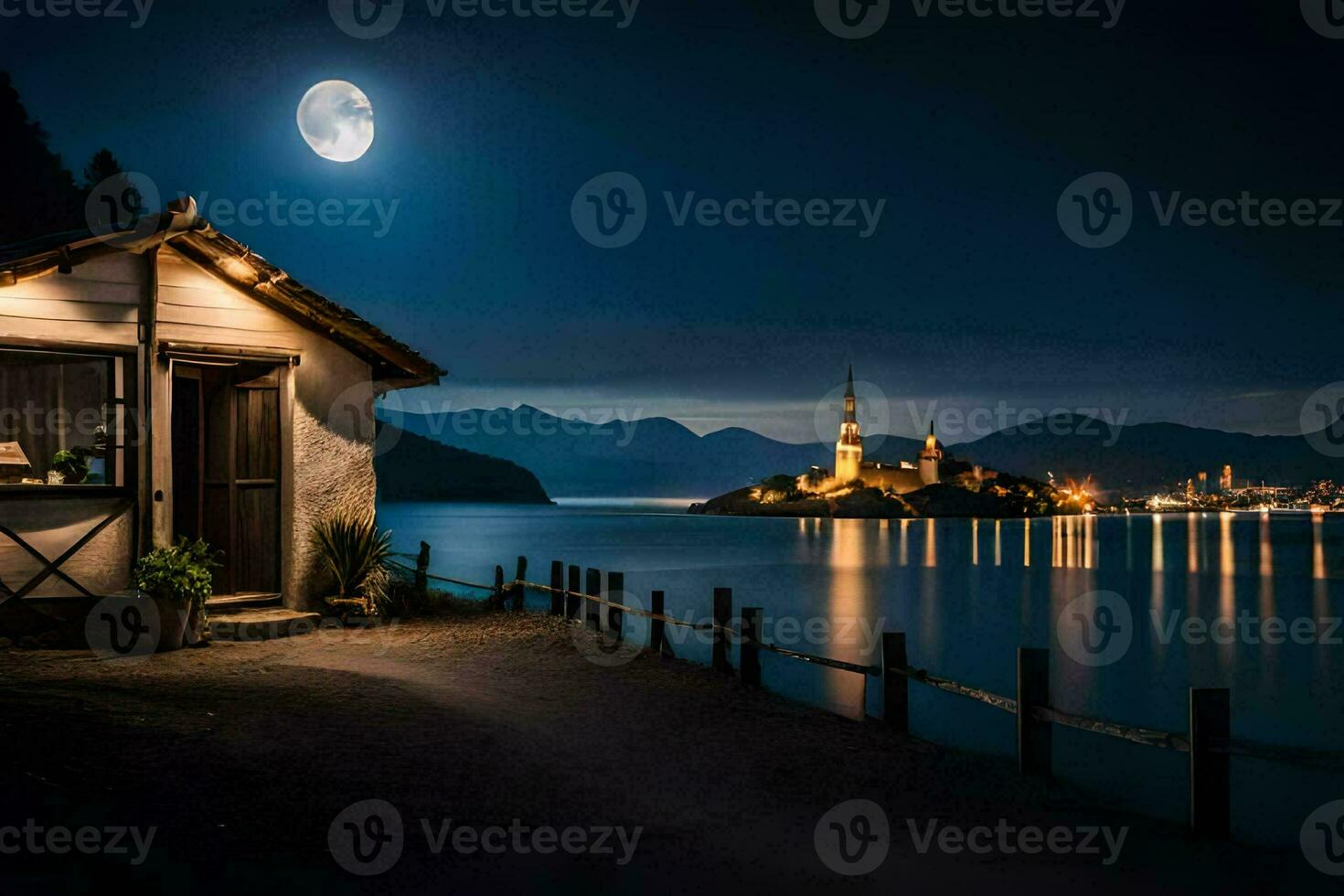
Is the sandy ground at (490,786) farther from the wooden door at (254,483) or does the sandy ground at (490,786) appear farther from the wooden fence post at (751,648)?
the wooden door at (254,483)

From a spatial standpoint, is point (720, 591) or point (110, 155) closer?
point (720, 591)

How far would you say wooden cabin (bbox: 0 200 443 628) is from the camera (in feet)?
35.1

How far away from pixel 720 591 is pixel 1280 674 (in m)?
15.1

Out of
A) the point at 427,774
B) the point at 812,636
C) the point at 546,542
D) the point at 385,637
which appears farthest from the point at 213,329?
the point at 546,542

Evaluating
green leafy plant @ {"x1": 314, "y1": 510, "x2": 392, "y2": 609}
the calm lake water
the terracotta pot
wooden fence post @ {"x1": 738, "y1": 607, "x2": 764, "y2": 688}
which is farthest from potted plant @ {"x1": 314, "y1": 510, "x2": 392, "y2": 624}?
the calm lake water

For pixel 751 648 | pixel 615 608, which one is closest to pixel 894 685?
pixel 751 648

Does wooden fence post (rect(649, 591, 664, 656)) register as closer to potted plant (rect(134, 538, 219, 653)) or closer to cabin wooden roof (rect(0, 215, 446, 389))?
cabin wooden roof (rect(0, 215, 446, 389))

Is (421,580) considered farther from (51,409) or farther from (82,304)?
(82,304)

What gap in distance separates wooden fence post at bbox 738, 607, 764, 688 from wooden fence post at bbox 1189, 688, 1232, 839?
5.27 m

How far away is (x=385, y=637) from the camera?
499 inches

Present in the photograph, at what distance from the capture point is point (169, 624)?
10.7 metres

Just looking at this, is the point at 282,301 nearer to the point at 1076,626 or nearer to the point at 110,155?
the point at 1076,626

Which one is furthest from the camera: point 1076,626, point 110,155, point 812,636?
point 110,155

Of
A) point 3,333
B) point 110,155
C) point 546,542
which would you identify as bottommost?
point 546,542
